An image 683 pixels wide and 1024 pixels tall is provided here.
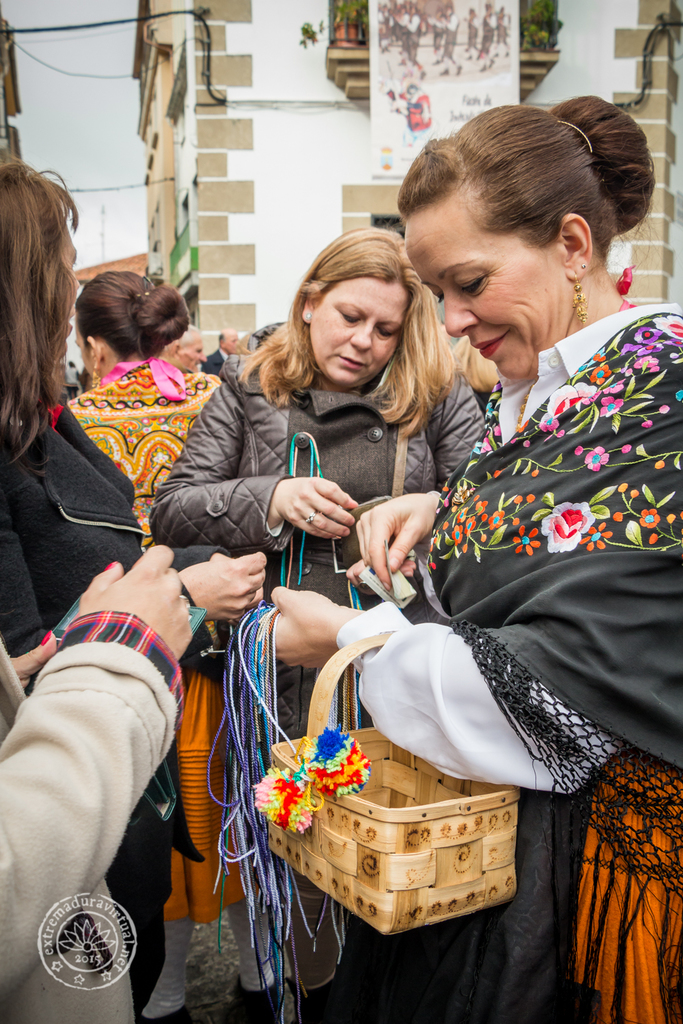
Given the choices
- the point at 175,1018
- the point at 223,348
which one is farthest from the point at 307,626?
the point at 223,348

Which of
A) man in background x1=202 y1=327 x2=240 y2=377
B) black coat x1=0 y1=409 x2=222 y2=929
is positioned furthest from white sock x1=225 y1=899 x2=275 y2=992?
man in background x1=202 y1=327 x2=240 y2=377

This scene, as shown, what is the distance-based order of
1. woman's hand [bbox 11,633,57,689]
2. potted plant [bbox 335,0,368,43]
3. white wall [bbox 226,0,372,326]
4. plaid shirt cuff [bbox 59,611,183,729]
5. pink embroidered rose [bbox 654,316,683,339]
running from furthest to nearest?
white wall [bbox 226,0,372,326] → potted plant [bbox 335,0,368,43] → woman's hand [bbox 11,633,57,689] → pink embroidered rose [bbox 654,316,683,339] → plaid shirt cuff [bbox 59,611,183,729]

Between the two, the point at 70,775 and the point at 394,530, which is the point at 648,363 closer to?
the point at 394,530

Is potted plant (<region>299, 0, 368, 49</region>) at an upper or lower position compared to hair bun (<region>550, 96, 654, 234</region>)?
upper

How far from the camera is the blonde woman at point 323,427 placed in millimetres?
1880

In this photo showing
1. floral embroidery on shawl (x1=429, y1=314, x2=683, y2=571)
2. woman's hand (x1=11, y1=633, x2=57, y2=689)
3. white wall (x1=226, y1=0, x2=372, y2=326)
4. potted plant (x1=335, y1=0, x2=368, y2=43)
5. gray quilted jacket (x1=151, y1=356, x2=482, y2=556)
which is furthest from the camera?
white wall (x1=226, y1=0, x2=372, y2=326)

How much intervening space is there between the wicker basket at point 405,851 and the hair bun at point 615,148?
0.96 metres

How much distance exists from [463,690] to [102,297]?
2509mm

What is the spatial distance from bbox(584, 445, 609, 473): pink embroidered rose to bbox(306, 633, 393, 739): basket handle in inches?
17.4

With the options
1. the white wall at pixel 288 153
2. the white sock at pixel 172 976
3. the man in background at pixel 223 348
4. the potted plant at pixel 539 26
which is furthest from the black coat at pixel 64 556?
the potted plant at pixel 539 26

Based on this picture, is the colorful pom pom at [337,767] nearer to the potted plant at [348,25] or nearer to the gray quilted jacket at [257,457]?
the gray quilted jacket at [257,457]

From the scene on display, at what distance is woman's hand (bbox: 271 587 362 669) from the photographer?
4.02ft

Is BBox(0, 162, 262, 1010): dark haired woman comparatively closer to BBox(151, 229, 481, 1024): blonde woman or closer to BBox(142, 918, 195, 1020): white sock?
BBox(151, 229, 481, 1024): blonde woman

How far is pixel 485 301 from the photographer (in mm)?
1277
